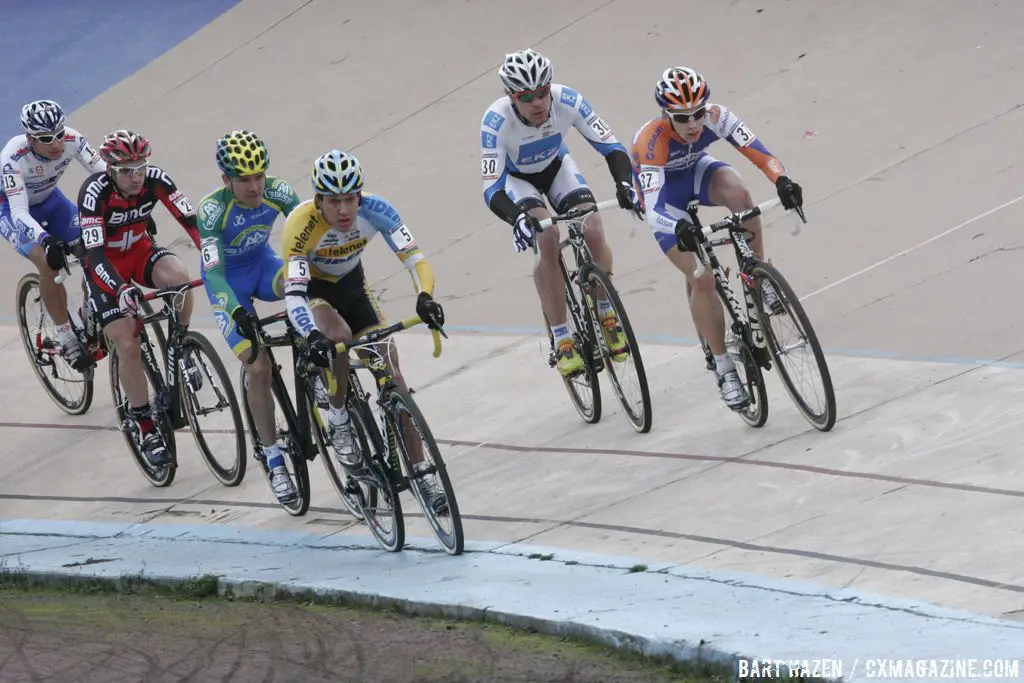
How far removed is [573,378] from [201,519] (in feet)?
6.32

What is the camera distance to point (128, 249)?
7883 mm

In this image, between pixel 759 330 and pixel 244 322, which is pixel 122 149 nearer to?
pixel 244 322

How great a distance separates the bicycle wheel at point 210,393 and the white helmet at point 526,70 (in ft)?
6.26

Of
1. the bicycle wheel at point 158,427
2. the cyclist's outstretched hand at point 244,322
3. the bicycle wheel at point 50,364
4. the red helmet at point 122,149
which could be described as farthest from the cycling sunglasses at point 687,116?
the bicycle wheel at point 50,364

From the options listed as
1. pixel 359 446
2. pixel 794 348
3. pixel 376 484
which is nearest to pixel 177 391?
pixel 359 446

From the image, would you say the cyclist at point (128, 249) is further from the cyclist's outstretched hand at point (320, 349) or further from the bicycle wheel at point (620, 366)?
the bicycle wheel at point (620, 366)

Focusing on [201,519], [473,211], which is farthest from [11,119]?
[201,519]

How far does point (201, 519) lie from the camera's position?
23.6ft

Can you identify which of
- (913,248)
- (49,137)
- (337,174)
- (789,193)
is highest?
(49,137)

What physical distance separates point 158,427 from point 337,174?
2379 mm

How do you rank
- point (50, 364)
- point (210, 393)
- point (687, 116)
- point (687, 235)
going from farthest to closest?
point (50, 364), point (210, 393), point (687, 116), point (687, 235)

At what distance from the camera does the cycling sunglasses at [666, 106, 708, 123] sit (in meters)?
6.63

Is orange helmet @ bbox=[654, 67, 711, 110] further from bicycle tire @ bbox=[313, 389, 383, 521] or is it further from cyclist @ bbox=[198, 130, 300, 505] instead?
bicycle tire @ bbox=[313, 389, 383, 521]

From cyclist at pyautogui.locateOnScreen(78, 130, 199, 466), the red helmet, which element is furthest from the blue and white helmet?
the red helmet
